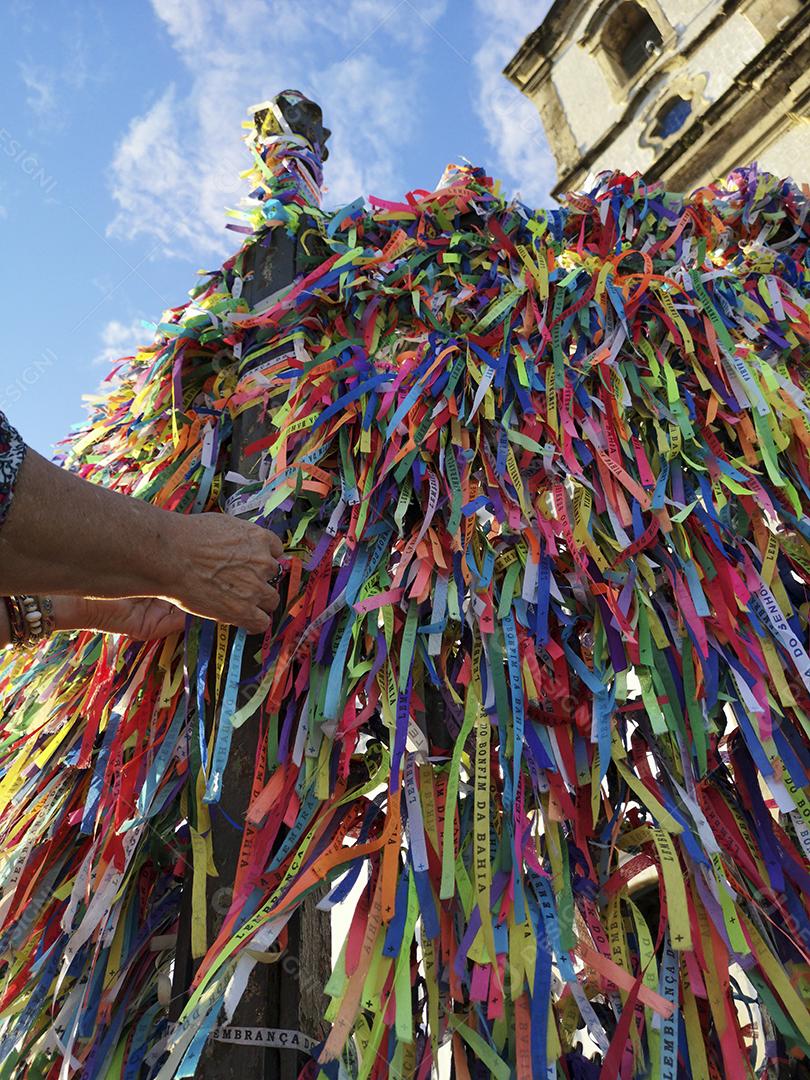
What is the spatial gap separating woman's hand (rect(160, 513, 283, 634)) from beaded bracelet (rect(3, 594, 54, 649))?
354 millimetres

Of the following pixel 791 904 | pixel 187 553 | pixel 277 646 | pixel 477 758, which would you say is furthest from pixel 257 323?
pixel 791 904

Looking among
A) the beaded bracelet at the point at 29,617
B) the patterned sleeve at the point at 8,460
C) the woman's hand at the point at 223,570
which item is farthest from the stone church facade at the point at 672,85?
the patterned sleeve at the point at 8,460

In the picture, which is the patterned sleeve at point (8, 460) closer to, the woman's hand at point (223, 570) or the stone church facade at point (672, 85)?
the woman's hand at point (223, 570)

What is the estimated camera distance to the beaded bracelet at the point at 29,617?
144 cm

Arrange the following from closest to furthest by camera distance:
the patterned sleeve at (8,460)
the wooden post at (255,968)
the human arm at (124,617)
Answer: the patterned sleeve at (8,460) < the wooden post at (255,968) < the human arm at (124,617)

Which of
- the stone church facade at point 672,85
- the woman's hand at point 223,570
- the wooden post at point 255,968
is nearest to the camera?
the wooden post at point 255,968

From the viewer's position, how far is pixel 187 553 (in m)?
1.25

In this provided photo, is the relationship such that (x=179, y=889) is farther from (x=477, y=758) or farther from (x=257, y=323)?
(x=257, y=323)

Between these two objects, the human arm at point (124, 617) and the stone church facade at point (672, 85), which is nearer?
the human arm at point (124, 617)

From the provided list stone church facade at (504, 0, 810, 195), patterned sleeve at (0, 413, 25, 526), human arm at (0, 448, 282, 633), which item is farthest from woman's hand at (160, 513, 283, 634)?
stone church facade at (504, 0, 810, 195)

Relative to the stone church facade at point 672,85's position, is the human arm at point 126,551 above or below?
below

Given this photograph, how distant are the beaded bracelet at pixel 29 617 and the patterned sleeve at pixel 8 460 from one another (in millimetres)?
519

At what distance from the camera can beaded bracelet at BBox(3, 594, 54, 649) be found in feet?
4.74

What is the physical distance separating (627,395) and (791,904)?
36.4 inches
